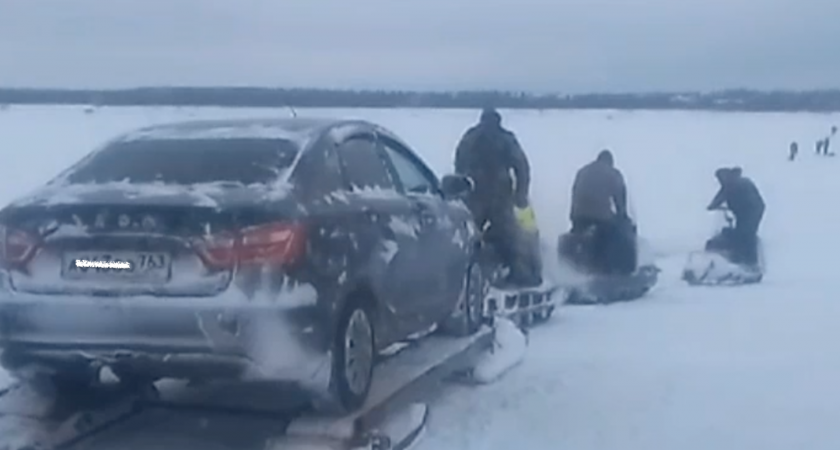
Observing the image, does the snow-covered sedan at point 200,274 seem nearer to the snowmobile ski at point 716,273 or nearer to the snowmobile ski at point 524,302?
the snowmobile ski at point 524,302

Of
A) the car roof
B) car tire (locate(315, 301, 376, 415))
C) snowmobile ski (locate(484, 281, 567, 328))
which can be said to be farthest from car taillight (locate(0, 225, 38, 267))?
snowmobile ski (locate(484, 281, 567, 328))

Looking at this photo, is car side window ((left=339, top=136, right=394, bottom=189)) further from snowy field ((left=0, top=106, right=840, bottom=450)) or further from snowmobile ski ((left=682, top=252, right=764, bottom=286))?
snowmobile ski ((left=682, top=252, right=764, bottom=286))

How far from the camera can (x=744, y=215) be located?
14.8 meters

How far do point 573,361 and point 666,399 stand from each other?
1370 mm

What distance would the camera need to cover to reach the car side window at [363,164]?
7344mm

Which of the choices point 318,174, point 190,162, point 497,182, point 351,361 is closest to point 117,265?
point 190,162

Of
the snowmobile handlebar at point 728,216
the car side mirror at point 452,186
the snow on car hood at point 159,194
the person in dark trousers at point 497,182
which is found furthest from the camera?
the snowmobile handlebar at point 728,216

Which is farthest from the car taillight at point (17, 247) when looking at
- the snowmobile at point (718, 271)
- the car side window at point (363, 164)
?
the snowmobile at point (718, 271)

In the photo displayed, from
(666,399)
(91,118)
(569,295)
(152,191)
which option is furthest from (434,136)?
(152,191)

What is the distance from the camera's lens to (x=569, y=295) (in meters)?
12.8

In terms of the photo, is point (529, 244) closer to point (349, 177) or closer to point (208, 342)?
point (349, 177)

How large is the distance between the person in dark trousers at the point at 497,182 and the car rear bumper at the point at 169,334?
498 centimetres

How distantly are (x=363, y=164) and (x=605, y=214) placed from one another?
585cm

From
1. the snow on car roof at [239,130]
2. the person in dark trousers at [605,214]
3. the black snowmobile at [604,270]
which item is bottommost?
the black snowmobile at [604,270]
